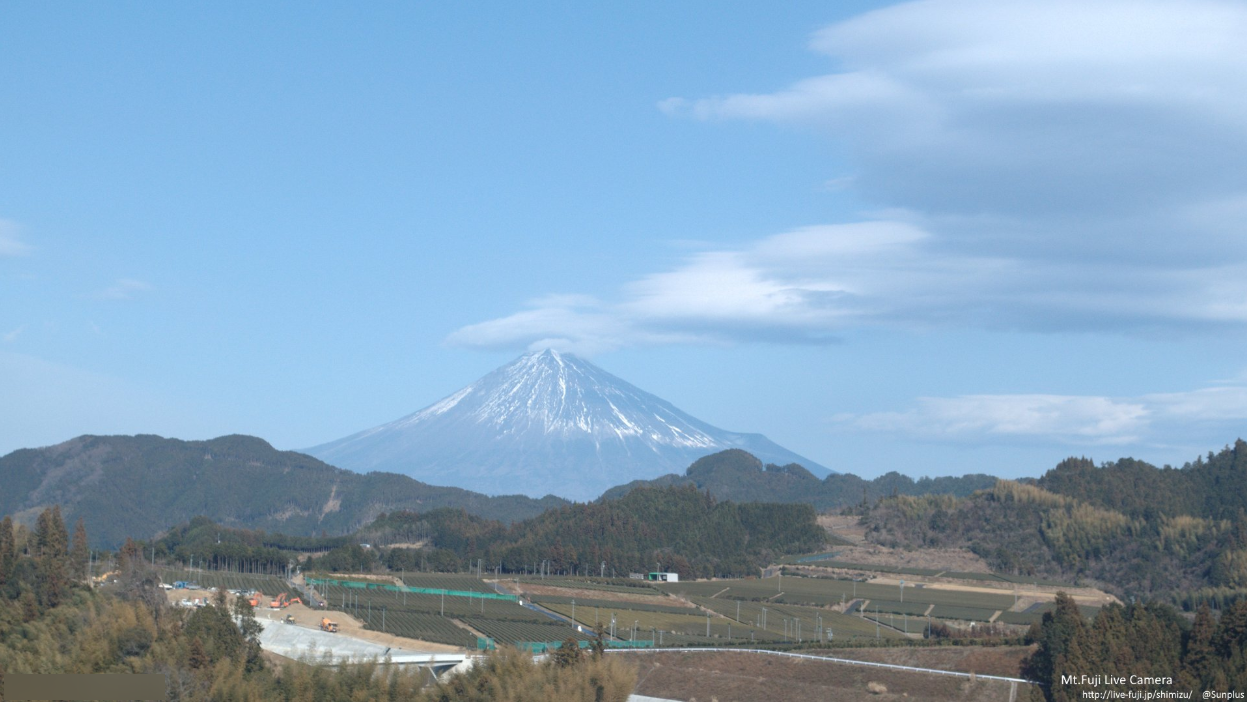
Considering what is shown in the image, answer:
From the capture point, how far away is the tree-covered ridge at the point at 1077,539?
152 metres

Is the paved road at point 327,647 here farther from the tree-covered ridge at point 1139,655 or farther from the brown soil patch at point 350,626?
the tree-covered ridge at point 1139,655

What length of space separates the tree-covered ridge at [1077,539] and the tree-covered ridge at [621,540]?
56.9ft

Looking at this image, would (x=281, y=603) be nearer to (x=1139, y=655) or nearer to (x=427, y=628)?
(x=427, y=628)

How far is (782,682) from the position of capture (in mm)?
75188

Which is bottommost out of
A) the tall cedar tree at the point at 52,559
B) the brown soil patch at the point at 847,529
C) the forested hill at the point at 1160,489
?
the tall cedar tree at the point at 52,559

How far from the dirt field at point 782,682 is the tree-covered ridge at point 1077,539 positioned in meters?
72.9

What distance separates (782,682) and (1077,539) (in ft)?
357

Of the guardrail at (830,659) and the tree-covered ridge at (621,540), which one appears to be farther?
the tree-covered ridge at (621,540)

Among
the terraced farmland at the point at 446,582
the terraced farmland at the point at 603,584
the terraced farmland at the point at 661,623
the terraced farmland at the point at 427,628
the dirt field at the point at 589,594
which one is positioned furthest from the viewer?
the terraced farmland at the point at 603,584

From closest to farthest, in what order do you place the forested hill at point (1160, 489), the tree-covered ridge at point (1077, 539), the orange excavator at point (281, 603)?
the orange excavator at point (281, 603) < the tree-covered ridge at point (1077, 539) < the forested hill at point (1160, 489)

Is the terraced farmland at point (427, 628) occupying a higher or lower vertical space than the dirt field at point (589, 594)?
lower

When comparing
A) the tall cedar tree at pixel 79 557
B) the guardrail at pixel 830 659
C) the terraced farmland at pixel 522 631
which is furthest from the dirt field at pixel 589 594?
the tall cedar tree at pixel 79 557

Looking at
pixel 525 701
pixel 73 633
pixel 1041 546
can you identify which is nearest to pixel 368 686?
pixel 525 701

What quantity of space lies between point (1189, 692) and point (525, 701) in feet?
115
